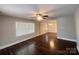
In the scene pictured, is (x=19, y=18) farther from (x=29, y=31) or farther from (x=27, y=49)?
(x=27, y=49)

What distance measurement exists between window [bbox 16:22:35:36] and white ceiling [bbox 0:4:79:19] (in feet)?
0.67

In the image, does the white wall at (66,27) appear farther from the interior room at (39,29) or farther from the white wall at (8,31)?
the white wall at (8,31)

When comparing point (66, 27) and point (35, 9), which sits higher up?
point (35, 9)

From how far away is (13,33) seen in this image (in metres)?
1.88

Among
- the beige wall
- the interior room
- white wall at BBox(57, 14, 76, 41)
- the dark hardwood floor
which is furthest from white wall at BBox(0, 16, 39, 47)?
white wall at BBox(57, 14, 76, 41)

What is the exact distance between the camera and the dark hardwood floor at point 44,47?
5.73 ft

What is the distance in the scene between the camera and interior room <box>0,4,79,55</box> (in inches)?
68.9

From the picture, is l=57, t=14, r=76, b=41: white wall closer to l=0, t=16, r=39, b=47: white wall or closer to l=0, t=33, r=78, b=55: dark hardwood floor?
l=0, t=33, r=78, b=55: dark hardwood floor

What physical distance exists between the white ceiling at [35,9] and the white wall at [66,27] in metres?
0.10

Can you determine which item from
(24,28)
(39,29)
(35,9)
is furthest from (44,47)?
(35,9)

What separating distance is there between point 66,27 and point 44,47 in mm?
606

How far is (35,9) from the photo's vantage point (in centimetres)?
179

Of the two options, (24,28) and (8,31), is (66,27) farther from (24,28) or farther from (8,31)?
(8,31)

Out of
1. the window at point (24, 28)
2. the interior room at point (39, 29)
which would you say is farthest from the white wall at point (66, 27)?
the window at point (24, 28)
